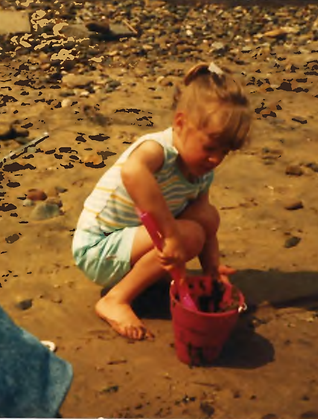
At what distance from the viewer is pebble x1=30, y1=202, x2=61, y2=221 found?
3.99 m

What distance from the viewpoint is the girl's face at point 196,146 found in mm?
2893

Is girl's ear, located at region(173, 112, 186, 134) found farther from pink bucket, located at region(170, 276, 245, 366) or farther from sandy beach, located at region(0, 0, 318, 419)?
sandy beach, located at region(0, 0, 318, 419)

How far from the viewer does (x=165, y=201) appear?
291cm

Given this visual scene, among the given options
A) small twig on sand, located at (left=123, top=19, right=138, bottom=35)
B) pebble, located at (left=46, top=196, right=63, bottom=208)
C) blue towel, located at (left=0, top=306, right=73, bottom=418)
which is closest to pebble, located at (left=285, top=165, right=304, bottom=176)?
pebble, located at (left=46, top=196, right=63, bottom=208)

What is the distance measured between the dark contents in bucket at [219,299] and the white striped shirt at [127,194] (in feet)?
1.25

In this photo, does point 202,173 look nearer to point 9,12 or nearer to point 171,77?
point 171,77

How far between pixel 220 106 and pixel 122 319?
940 mm

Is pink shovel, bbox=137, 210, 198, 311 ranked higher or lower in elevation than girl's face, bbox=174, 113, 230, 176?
Answer: lower

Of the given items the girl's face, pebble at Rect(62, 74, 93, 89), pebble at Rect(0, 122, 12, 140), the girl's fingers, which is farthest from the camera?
pebble at Rect(62, 74, 93, 89)

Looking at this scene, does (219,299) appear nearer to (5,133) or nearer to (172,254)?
(172,254)

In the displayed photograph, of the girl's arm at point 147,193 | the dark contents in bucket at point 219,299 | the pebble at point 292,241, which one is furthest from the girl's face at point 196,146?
the pebble at point 292,241

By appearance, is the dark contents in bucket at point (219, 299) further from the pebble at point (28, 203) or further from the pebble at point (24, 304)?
the pebble at point (28, 203)

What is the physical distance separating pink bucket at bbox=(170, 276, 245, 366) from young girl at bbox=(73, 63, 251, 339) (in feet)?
0.64

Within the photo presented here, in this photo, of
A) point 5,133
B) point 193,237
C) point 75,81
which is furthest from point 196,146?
point 75,81
